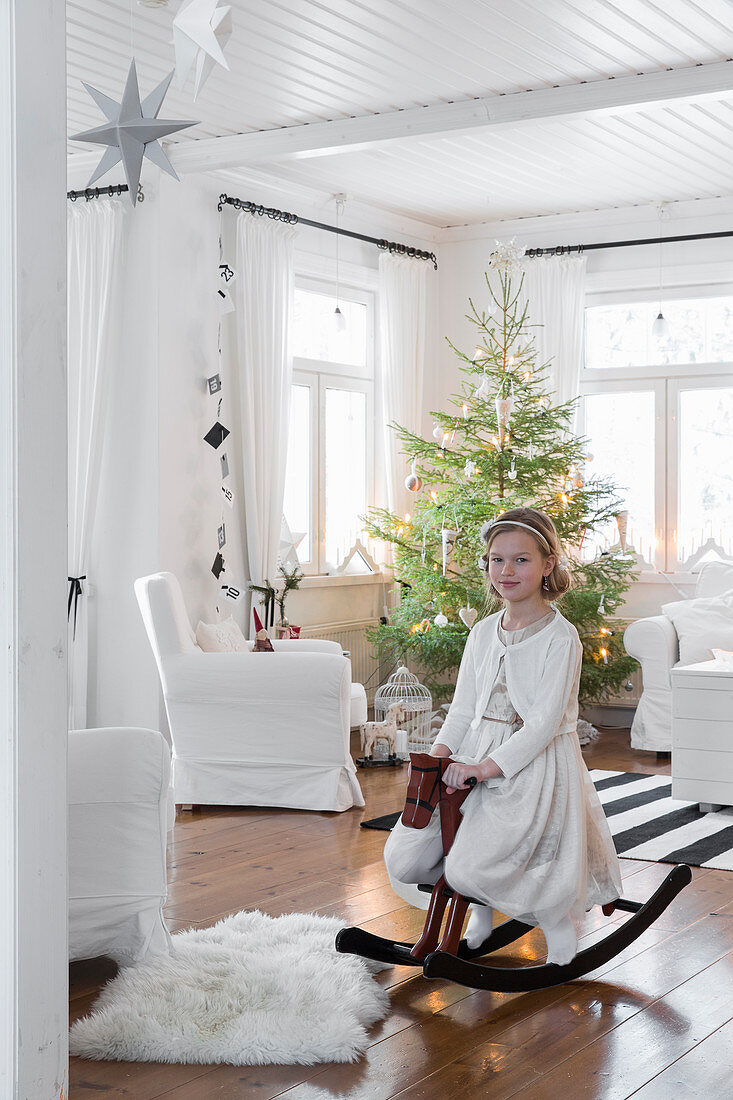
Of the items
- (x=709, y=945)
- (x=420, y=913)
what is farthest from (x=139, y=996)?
(x=709, y=945)

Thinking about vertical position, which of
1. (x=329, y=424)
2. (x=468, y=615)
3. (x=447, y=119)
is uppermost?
(x=447, y=119)

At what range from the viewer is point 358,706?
610 cm

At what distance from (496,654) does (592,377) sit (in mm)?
4682

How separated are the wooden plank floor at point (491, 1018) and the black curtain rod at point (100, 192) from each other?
3.16 m

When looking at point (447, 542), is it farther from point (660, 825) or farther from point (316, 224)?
point (660, 825)

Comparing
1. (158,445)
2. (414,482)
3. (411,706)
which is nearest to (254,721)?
(411,706)

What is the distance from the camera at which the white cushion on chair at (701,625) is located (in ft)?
20.6

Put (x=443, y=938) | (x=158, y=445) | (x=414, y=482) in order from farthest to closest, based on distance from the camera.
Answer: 1. (x=414, y=482)
2. (x=158, y=445)
3. (x=443, y=938)

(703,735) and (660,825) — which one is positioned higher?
(703,735)

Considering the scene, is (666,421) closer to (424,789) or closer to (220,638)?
(220,638)

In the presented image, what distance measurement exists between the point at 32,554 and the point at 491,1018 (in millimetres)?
1545

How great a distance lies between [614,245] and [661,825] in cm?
384

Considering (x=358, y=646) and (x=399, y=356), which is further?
(x=399, y=356)

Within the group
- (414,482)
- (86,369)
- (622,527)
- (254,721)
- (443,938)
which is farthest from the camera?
(622,527)
